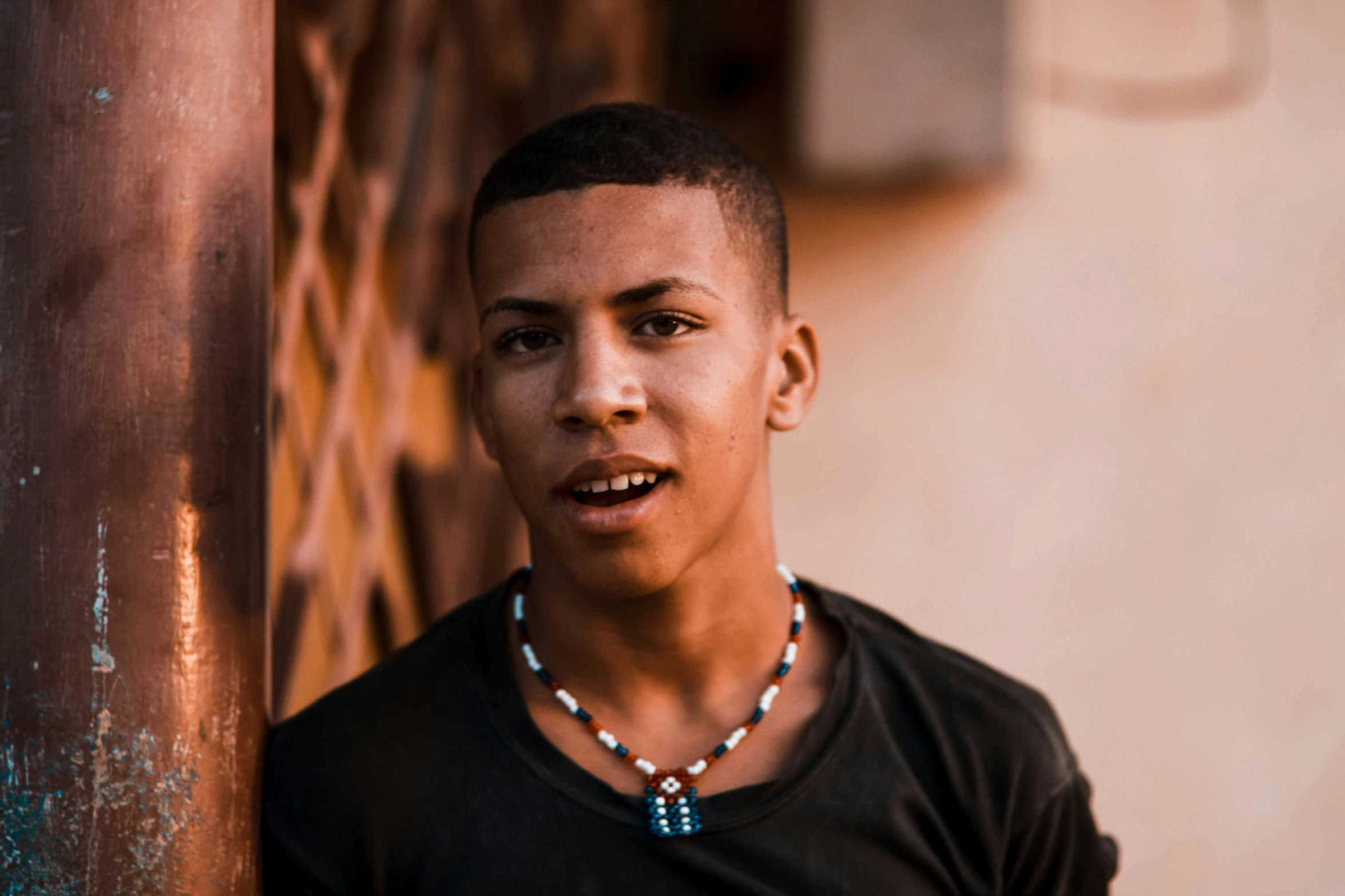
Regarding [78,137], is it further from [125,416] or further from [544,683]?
[544,683]

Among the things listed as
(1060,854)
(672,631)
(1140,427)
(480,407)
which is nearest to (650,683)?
(672,631)

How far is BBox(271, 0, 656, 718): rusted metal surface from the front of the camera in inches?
93.7

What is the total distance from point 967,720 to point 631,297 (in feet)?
2.17

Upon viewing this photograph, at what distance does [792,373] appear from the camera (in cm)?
167

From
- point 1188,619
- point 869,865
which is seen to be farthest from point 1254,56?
point 869,865

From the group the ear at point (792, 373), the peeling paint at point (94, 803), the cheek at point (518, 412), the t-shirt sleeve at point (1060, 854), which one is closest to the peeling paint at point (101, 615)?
the peeling paint at point (94, 803)

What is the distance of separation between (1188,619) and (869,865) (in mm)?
1878

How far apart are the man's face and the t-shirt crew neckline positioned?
8.1 inches

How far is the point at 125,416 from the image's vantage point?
1335mm

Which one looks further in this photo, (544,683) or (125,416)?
(544,683)

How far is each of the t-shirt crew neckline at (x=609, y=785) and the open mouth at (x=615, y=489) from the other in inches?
11.5

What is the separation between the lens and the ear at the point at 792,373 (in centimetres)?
162

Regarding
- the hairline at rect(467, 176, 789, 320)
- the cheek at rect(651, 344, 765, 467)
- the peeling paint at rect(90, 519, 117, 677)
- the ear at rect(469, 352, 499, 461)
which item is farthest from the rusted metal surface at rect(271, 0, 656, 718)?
the cheek at rect(651, 344, 765, 467)

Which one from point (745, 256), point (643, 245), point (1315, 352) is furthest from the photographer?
point (1315, 352)
